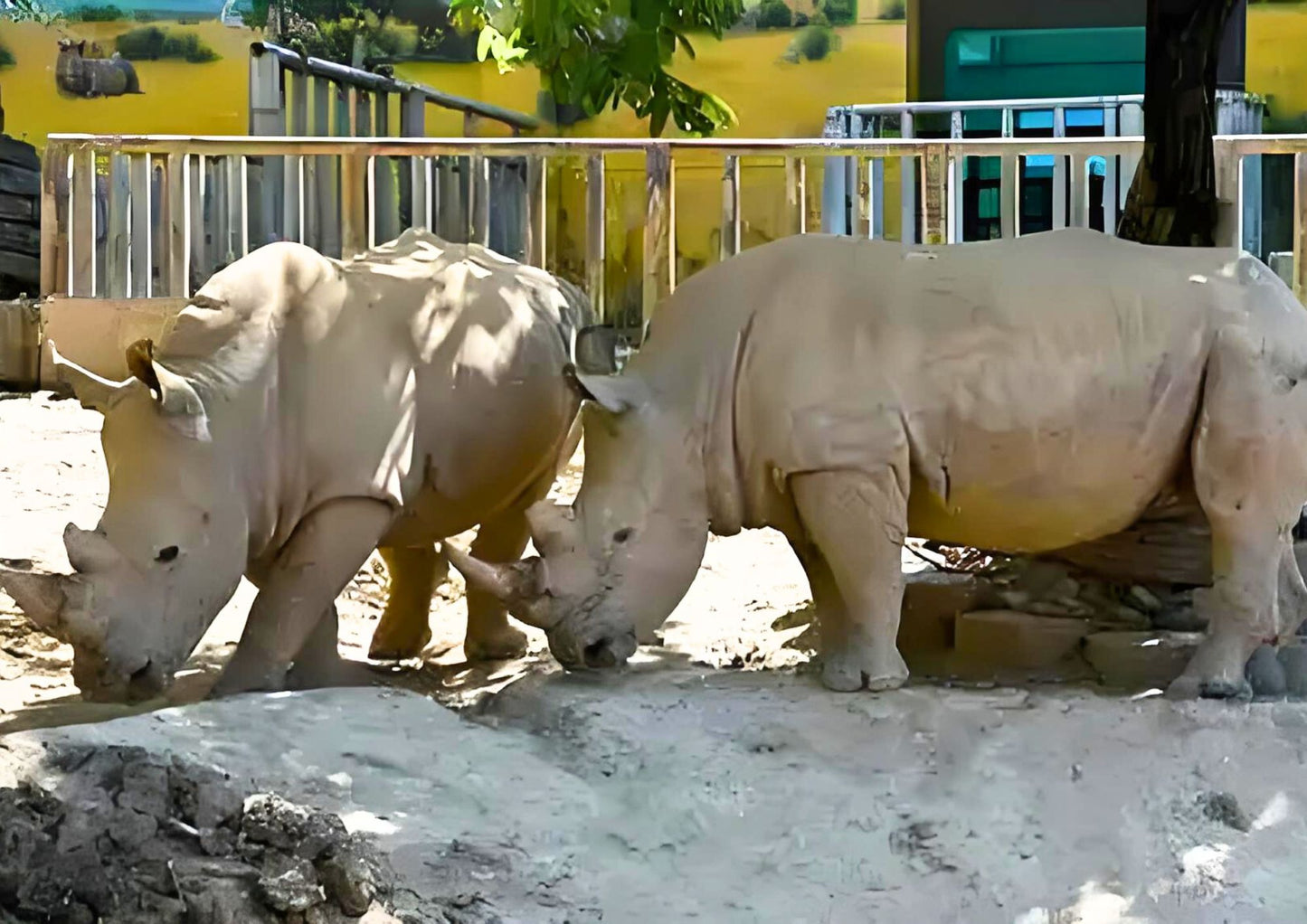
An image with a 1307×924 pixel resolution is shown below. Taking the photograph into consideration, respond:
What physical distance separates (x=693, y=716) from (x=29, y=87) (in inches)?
481

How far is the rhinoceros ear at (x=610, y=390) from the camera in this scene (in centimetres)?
634

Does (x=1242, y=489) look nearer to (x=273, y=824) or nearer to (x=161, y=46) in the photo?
(x=273, y=824)

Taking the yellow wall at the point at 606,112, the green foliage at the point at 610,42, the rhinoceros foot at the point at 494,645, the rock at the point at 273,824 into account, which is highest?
the yellow wall at the point at 606,112

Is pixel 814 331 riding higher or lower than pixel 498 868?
higher

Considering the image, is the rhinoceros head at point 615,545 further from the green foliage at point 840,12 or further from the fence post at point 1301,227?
the green foliage at point 840,12

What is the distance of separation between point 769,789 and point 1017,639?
6.66ft

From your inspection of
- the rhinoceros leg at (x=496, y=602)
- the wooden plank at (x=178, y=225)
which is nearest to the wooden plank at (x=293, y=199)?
the wooden plank at (x=178, y=225)

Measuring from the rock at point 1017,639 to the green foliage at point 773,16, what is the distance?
10.2 m

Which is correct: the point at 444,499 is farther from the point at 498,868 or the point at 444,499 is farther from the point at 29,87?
the point at 29,87

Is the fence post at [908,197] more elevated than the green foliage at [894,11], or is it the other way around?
the green foliage at [894,11]

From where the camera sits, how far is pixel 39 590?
19.4 ft

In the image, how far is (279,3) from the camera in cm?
1680

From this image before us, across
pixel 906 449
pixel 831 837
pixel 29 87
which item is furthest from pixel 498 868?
pixel 29 87

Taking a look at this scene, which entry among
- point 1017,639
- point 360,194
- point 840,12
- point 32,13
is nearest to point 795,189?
point 360,194
